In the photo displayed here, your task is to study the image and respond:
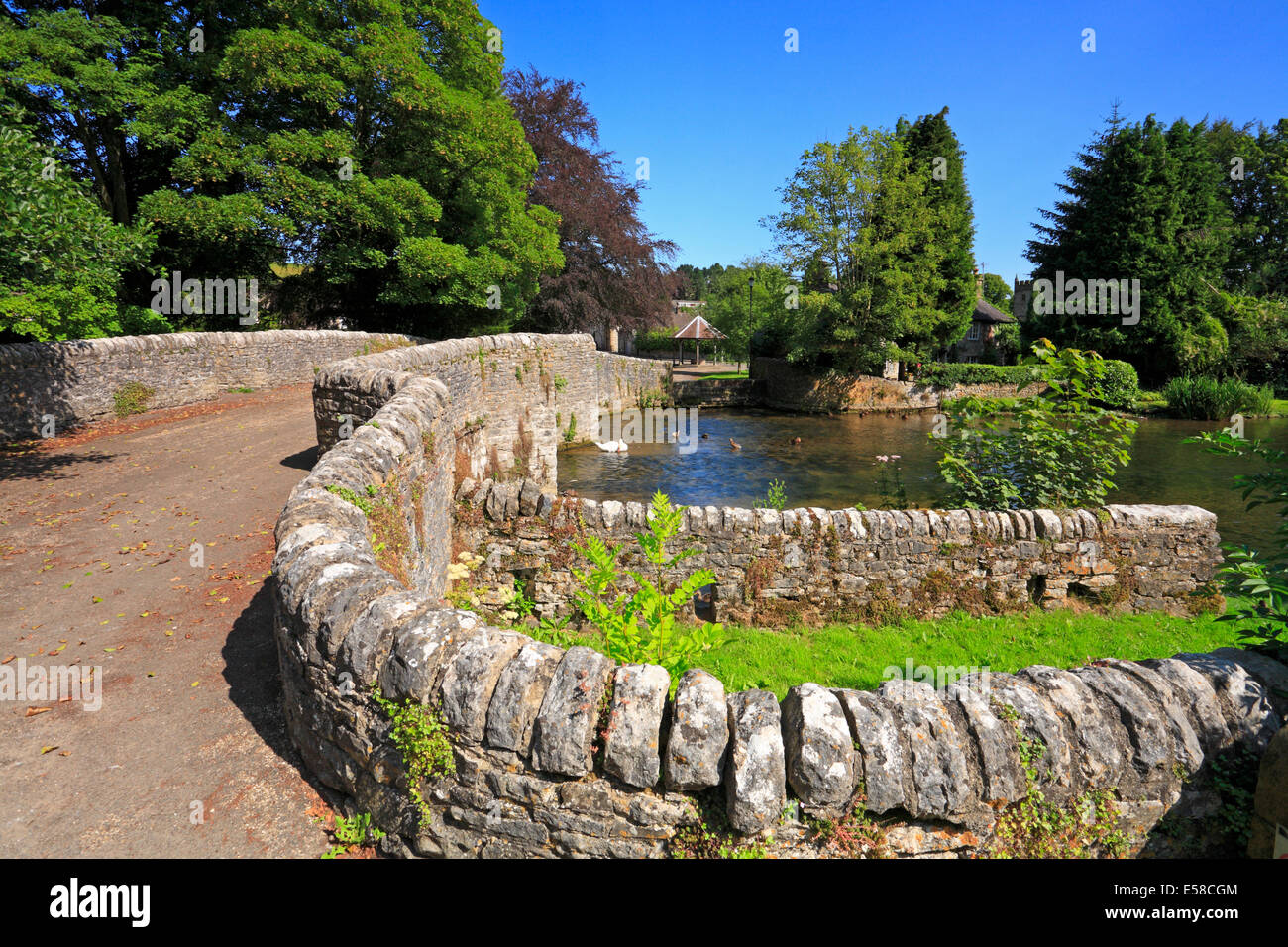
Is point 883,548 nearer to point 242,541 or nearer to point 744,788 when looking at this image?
point 744,788

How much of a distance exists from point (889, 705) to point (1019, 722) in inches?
24.4

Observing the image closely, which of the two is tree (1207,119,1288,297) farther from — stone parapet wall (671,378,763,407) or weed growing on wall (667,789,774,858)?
weed growing on wall (667,789,774,858)

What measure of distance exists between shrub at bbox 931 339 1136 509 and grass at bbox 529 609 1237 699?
1.72 m

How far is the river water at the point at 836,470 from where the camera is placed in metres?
15.1

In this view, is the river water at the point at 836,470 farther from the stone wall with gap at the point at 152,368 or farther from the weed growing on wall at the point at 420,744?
the weed growing on wall at the point at 420,744

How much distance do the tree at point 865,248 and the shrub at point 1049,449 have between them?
23.0m

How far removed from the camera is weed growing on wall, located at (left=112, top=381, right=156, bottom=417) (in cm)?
A: 1323

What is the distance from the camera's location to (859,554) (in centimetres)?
802

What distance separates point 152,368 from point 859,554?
1552 cm

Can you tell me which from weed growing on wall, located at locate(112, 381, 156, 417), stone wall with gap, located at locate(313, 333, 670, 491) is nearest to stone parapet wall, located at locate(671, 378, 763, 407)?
stone wall with gap, located at locate(313, 333, 670, 491)

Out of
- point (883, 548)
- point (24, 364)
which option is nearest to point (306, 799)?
point (883, 548)

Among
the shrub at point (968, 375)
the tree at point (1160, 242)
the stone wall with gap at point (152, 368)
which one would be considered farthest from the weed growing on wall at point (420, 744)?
the tree at point (1160, 242)

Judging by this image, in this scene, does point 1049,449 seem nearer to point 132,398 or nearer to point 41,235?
point 41,235
